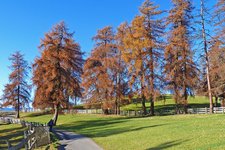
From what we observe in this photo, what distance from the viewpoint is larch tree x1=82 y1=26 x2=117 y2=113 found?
50.2m

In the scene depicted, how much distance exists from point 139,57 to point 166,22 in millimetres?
6396

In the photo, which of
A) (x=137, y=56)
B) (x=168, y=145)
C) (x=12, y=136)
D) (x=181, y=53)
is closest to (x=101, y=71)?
(x=137, y=56)

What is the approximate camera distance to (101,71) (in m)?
51.1

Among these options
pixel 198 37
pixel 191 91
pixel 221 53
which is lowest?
pixel 191 91

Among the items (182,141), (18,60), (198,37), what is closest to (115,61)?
(198,37)

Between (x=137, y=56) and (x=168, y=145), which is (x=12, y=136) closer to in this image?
(x=137, y=56)

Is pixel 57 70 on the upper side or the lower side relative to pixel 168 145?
upper

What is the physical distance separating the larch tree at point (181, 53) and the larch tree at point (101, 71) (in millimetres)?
11806

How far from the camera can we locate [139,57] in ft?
145

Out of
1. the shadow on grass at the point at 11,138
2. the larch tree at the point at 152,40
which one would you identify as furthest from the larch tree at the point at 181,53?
the shadow on grass at the point at 11,138

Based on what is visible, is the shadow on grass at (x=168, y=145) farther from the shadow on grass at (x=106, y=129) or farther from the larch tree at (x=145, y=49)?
the larch tree at (x=145, y=49)

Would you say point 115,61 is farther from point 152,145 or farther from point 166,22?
point 152,145

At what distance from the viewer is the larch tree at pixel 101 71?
165 feet

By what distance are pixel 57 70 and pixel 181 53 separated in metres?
17.5
